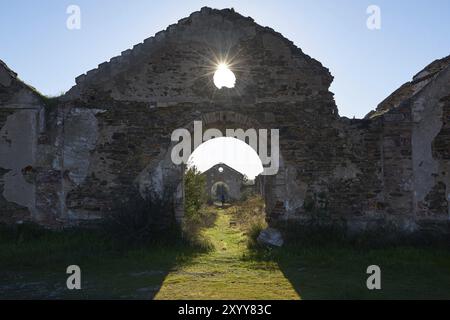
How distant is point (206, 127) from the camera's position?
10.1 m

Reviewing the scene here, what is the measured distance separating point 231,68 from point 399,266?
17.7ft

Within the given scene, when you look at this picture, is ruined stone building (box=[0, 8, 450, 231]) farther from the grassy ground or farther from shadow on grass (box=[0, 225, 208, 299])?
the grassy ground

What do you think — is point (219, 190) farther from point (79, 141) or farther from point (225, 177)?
point (79, 141)

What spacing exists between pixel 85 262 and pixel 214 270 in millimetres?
2210

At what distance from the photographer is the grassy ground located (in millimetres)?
5746

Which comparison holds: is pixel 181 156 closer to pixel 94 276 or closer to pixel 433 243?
pixel 94 276

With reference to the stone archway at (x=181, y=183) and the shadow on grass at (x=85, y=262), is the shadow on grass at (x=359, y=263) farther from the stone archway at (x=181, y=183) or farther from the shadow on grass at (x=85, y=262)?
the shadow on grass at (x=85, y=262)

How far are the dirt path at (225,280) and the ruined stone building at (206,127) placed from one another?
1871 mm

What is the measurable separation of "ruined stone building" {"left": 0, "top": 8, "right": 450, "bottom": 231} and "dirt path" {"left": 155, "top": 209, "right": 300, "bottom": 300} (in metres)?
1.87

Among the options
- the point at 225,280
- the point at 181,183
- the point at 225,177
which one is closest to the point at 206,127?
the point at 181,183

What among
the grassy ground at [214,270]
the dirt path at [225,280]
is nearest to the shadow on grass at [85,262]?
the grassy ground at [214,270]
